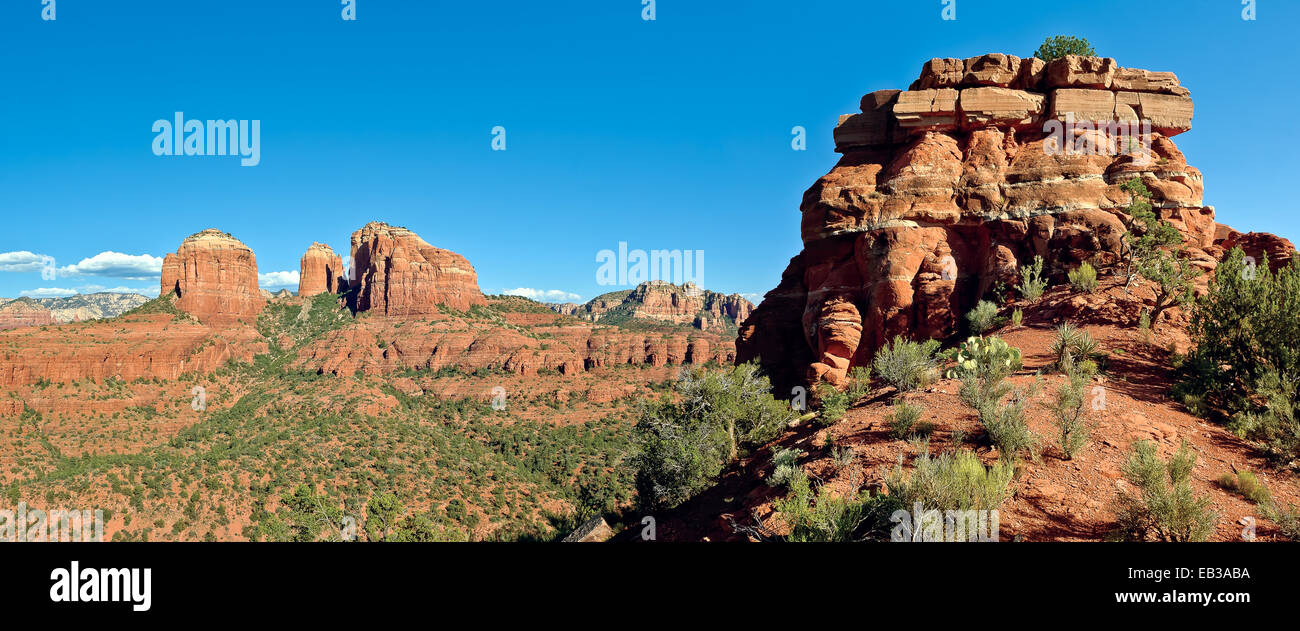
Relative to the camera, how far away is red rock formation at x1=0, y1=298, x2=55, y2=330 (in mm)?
117312

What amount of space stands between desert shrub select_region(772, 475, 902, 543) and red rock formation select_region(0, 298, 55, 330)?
16789 centimetres

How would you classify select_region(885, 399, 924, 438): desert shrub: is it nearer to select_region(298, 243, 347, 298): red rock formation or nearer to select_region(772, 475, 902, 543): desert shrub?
select_region(772, 475, 902, 543): desert shrub

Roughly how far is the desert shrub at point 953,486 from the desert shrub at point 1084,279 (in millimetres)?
12937

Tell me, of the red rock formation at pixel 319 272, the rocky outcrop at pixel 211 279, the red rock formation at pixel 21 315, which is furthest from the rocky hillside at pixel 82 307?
the rocky outcrop at pixel 211 279

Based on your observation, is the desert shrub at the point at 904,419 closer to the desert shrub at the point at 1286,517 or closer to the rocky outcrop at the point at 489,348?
the desert shrub at the point at 1286,517

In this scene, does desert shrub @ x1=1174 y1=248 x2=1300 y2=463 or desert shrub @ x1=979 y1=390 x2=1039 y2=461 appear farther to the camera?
desert shrub @ x1=1174 y1=248 x2=1300 y2=463

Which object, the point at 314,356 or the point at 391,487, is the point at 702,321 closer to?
the point at 314,356

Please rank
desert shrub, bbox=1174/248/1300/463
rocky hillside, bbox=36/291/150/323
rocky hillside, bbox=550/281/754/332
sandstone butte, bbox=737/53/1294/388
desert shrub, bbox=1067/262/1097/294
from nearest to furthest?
1. desert shrub, bbox=1174/248/1300/463
2. desert shrub, bbox=1067/262/1097/294
3. sandstone butte, bbox=737/53/1294/388
4. rocky hillside, bbox=550/281/754/332
5. rocky hillside, bbox=36/291/150/323

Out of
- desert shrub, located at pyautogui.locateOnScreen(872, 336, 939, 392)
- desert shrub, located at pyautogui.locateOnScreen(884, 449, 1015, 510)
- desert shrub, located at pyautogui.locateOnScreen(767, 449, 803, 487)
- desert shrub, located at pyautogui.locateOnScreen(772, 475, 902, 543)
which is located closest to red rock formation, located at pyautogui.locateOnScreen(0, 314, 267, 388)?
desert shrub, located at pyautogui.locateOnScreen(767, 449, 803, 487)

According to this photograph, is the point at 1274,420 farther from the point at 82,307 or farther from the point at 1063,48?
the point at 82,307

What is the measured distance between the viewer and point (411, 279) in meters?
97.0

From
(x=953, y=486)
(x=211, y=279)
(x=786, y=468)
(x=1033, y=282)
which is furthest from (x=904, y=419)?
(x=211, y=279)
